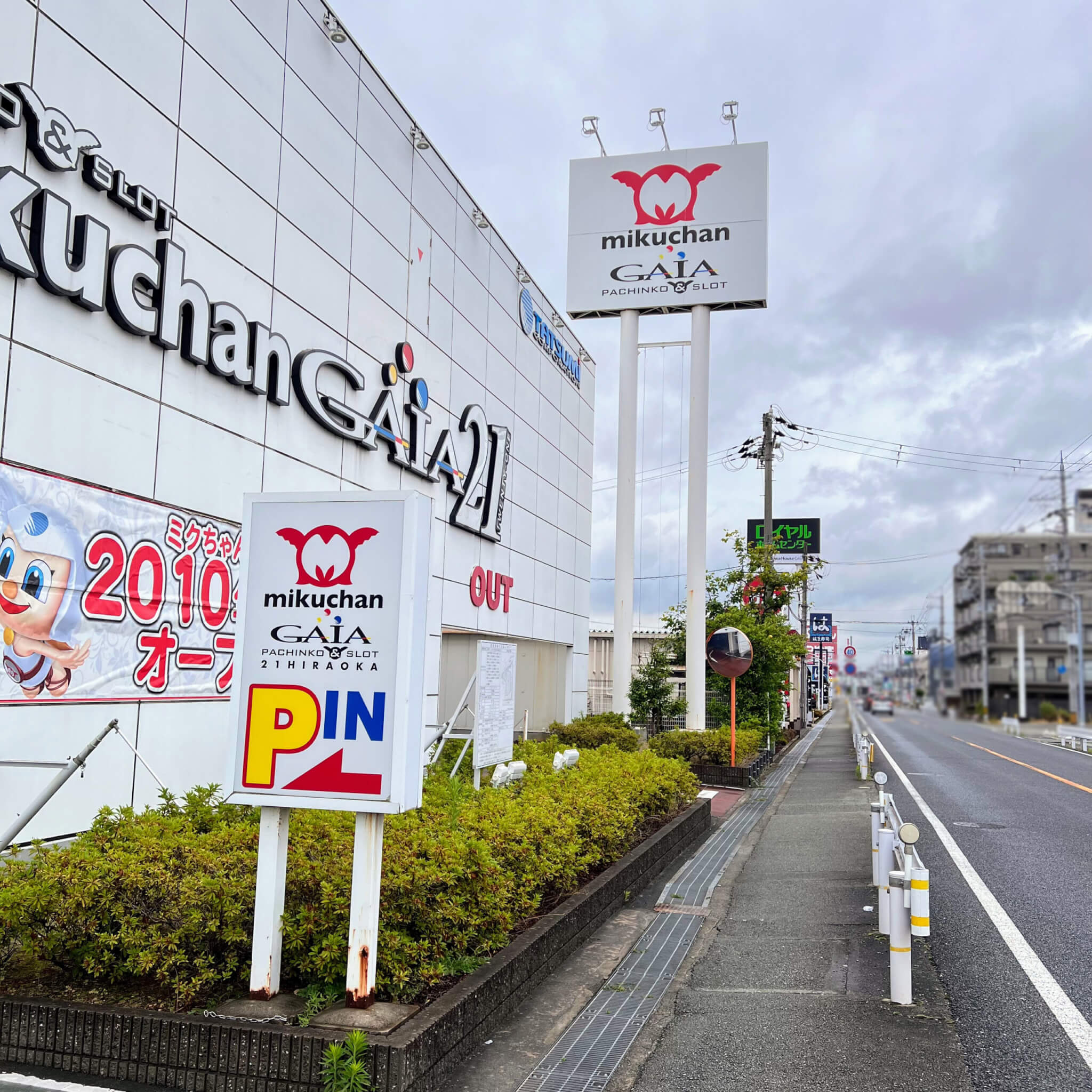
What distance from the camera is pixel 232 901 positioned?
199 inches

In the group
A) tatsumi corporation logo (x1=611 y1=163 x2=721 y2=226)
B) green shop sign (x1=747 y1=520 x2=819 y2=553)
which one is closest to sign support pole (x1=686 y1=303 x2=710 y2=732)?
tatsumi corporation logo (x1=611 y1=163 x2=721 y2=226)

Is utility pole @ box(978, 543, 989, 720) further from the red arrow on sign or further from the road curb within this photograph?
the red arrow on sign

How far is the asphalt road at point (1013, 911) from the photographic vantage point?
16.8ft

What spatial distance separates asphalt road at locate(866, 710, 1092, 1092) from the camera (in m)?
5.13

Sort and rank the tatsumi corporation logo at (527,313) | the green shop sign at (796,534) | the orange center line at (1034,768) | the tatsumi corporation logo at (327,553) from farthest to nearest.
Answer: the green shop sign at (796,534) → the tatsumi corporation logo at (527,313) → the orange center line at (1034,768) → the tatsumi corporation logo at (327,553)

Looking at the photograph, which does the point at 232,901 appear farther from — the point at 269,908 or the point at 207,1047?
the point at 207,1047

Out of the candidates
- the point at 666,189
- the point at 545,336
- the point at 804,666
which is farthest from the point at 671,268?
the point at 804,666

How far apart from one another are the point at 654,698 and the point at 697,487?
224 inches

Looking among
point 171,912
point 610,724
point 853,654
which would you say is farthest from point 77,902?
point 853,654

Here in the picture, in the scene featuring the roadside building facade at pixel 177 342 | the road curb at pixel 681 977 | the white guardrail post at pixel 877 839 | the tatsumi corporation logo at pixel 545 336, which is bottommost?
the road curb at pixel 681 977

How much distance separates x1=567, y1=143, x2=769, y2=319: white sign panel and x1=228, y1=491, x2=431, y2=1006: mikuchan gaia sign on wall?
2118cm

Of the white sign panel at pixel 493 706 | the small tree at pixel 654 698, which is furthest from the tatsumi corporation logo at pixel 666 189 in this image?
the white sign panel at pixel 493 706

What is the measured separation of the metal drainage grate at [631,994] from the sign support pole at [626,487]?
1401 centimetres

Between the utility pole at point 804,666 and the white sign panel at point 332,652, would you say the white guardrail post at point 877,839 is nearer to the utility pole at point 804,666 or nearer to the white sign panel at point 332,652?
the white sign panel at point 332,652
